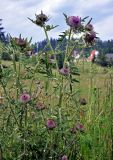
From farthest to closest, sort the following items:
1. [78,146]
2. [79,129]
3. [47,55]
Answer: [78,146]
[79,129]
[47,55]

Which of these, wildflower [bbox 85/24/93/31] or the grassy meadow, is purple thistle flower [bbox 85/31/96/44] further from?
the grassy meadow

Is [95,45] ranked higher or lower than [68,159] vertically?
higher

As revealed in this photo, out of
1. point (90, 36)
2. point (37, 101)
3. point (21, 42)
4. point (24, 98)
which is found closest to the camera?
point (24, 98)

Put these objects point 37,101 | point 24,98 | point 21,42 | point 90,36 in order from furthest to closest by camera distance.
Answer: point 90,36
point 37,101
point 21,42
point 24,98

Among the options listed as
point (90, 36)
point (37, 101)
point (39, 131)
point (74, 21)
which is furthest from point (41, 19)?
point (39, 131)

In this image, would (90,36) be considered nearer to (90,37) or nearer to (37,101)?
(90,37)

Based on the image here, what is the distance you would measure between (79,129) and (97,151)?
0.27m

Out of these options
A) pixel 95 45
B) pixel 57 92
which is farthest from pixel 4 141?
pixel 95 45

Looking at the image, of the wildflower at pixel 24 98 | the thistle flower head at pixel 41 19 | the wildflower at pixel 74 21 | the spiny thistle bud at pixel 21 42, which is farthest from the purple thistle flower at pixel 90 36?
the wildflower at pixel 24 98

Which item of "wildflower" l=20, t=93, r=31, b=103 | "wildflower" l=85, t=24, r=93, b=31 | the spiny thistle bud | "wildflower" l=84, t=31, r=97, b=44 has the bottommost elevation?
"wildflower" l=20, t=93, r=31, b=103

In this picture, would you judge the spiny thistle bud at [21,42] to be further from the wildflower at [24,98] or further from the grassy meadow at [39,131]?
the wildflower at [24,98]

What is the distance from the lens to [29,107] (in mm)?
2920

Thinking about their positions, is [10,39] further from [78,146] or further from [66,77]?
[78,146]

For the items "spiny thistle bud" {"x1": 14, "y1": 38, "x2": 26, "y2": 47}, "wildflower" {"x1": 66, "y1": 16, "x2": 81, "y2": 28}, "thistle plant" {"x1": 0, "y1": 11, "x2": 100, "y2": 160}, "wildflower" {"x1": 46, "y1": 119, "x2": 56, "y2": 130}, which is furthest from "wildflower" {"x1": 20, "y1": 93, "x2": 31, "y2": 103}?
"wildflower" {"x1": 66, "y1": 16, "x2": 81, "y2": 28}
